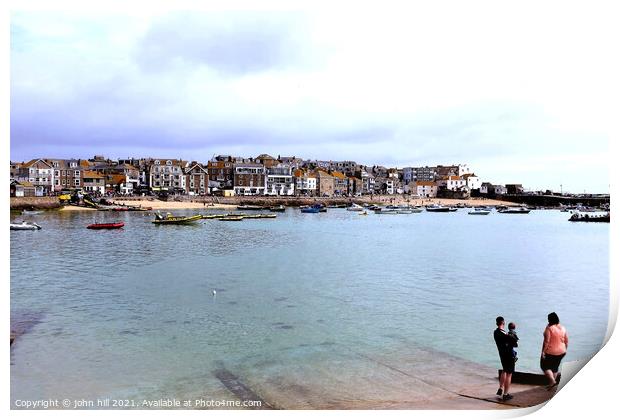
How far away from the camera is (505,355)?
3.98m

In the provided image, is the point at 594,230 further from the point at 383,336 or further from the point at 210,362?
the point at 210,362

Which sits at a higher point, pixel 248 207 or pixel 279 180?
pixel 279 180

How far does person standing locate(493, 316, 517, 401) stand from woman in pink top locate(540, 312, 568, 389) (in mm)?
→ 255

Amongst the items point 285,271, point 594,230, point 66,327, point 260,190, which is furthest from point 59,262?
point 260,190

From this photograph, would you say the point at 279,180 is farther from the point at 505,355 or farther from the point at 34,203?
the point at 505,355

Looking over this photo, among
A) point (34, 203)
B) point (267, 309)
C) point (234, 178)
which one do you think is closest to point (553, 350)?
point (267, 309)

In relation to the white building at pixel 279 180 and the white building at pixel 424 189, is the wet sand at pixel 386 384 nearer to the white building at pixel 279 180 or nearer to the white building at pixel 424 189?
the white building at pixel 279 180

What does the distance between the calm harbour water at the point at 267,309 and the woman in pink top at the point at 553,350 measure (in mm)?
1006

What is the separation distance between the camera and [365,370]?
4.96m

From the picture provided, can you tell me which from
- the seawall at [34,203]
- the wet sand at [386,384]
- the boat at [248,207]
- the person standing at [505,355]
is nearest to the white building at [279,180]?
the boat at [248,207]

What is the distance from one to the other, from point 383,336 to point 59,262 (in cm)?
776

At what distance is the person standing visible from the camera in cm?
391

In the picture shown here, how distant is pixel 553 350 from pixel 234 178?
35924 mm

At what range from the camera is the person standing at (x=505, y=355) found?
3.91m
